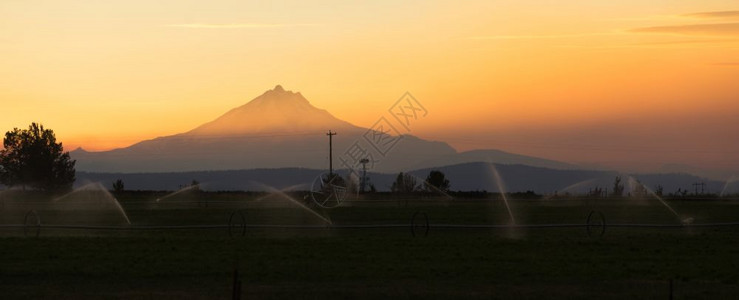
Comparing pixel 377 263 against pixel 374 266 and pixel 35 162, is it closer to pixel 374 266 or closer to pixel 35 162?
pixel 374 266

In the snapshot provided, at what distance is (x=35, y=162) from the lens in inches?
6462

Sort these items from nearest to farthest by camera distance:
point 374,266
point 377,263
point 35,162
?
point 374,266
point 377,263
point 35,162

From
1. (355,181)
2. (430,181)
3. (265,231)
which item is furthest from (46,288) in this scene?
(430,181)

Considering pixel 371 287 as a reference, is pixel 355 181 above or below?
above

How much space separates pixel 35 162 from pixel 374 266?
451 feet

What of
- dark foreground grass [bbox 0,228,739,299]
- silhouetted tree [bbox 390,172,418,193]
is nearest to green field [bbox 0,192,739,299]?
dark foreground grass [bbox 0,228,739,299]

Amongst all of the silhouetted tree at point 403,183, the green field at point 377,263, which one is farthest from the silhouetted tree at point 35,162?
the green field at point 377,263

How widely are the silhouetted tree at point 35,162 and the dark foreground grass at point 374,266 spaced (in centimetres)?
11585

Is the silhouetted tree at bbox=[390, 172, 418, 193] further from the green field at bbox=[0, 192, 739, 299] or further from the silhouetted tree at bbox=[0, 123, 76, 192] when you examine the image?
the green field at bbox=[0, 192, 739, 299]

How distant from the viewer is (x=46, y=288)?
104ft

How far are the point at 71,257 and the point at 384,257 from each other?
41.4ft

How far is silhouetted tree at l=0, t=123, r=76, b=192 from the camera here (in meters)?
164

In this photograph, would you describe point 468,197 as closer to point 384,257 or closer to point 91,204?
point 91,204

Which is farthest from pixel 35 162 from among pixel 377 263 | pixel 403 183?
pixel 377 263
